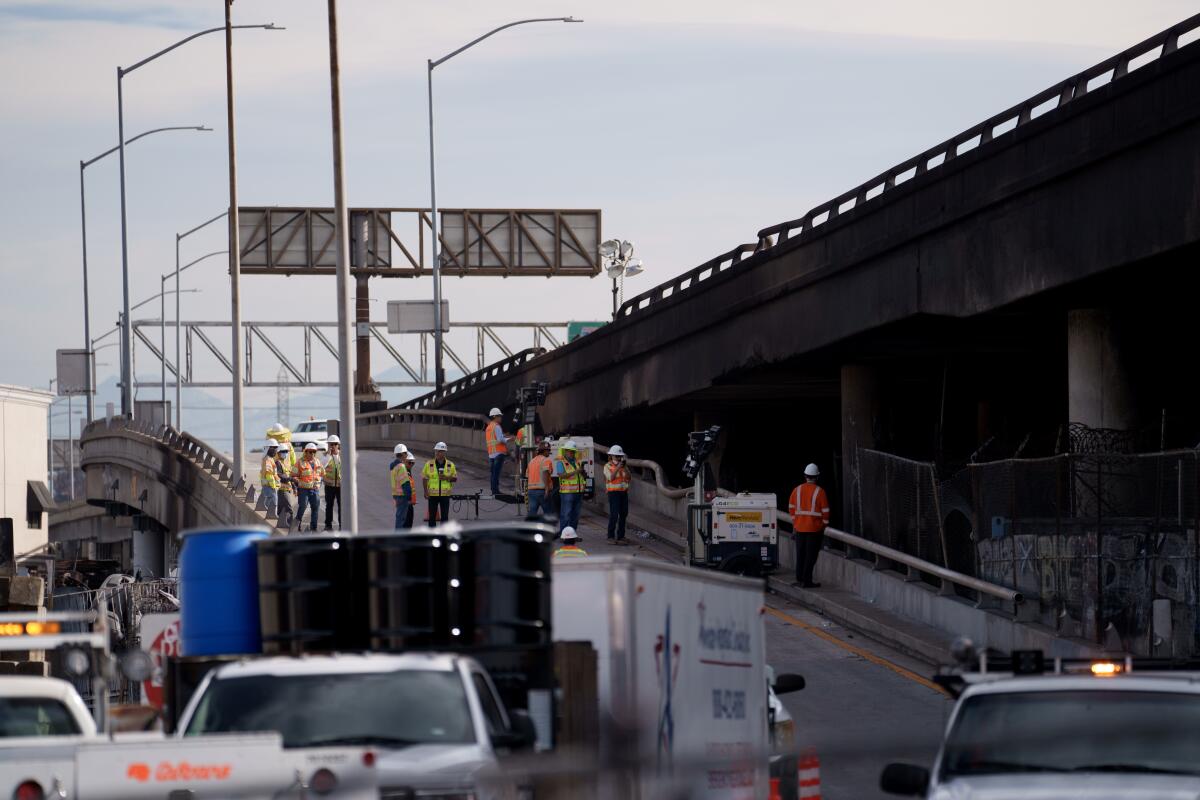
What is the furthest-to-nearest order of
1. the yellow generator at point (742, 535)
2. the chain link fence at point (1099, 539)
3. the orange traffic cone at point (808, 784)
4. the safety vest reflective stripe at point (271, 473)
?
1. the safety vest reflective stripe at point (271, 473)
2. the yellow generator at point (742, 535)
3. the chain link fence at point (1099, 539)
4. the orange traffic cone at point (808, 784)

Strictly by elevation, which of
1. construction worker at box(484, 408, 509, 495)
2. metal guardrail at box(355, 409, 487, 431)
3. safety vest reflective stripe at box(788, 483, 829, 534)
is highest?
metal guardrail at box(355, 409, 487, 431)

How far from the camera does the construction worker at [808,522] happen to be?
32.8m

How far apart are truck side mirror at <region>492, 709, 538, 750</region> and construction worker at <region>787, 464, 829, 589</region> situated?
21.3m

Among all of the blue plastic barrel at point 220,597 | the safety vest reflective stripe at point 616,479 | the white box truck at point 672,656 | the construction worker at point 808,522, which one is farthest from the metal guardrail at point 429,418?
the blue plastic barrel at point 220,597

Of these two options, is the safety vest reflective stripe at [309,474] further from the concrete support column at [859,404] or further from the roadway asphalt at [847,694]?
the concrete support column at [859,404]

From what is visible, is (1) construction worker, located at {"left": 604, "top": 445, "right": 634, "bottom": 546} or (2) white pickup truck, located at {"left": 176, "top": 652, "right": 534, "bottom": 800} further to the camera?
(1) construction worker, located at {"left": 604, "top": 445, "right": 634, "bottom": 546}

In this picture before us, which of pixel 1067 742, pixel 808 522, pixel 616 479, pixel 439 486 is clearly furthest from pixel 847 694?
pixel 1067 742

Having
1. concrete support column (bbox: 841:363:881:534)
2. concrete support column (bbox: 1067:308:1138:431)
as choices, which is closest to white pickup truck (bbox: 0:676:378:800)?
concrete support column (bbox: 1067:308:1138:431)

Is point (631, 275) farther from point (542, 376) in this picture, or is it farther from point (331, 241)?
point (331, 241)

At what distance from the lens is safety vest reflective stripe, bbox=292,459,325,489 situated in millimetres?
37719

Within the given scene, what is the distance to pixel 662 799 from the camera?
908 centimetres

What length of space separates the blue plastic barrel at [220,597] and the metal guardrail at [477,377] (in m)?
50.4

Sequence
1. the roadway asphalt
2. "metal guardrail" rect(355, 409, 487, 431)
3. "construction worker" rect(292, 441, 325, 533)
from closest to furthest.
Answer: the roadway asphalt → "construction worker" rect(292, 441, 325, 533) → "metal guardrail" rect(355, 409, 487, 431)

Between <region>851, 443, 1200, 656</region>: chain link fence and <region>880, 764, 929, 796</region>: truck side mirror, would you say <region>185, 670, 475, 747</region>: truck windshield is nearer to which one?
<region>880, 764, 929, 796</region>: truck side mirror
